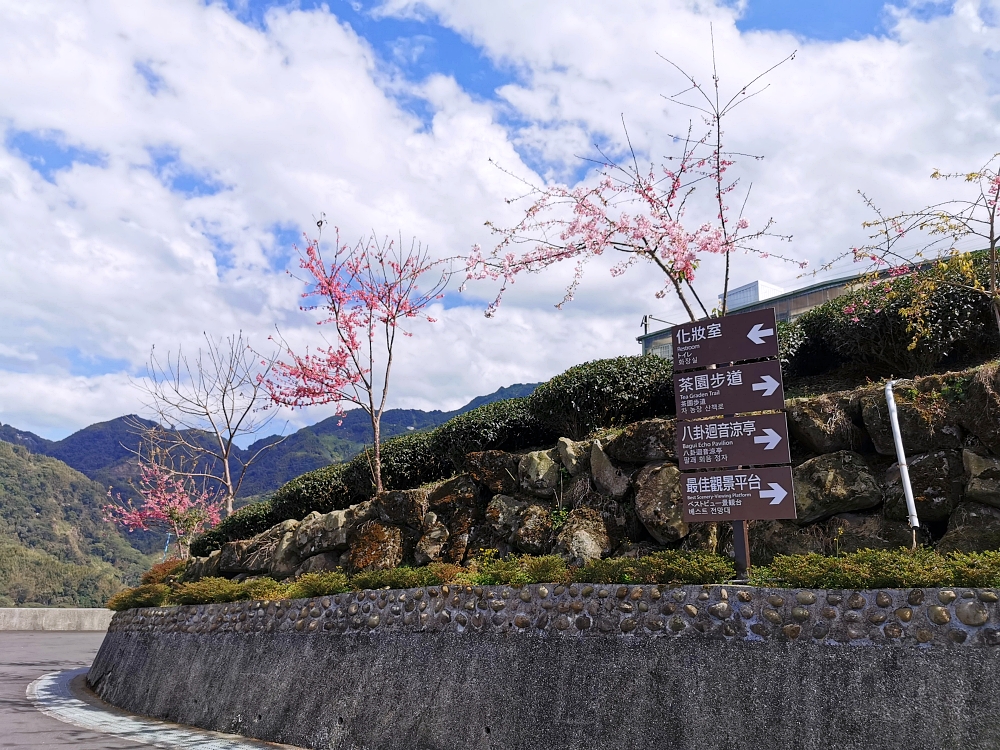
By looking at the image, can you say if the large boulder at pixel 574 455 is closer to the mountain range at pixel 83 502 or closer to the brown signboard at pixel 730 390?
the brown signboard at pixel 730 390

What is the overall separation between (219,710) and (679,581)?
20.0ft

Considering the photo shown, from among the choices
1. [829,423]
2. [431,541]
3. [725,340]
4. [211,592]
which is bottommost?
[211,592]

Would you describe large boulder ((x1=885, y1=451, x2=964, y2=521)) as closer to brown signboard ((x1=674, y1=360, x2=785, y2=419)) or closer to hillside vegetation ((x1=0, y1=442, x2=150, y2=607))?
brown signboard ((x1=674, y1=360, x2=785, y2=419))

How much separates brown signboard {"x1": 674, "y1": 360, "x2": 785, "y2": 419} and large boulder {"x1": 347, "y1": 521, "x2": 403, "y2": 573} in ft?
17.4

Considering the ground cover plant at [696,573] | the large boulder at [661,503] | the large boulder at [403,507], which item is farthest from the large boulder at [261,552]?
the large boulder at [661,503]

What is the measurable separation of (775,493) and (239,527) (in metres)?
11.5

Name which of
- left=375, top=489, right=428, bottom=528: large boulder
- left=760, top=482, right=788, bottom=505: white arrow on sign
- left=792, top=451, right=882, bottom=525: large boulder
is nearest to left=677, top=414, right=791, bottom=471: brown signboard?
left=760, top=482, right=788, bottom=505: white arrow on sign

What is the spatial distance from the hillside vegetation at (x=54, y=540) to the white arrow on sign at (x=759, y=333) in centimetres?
5248

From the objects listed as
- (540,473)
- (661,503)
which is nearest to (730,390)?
(661,503)

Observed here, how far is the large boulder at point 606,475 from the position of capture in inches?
370

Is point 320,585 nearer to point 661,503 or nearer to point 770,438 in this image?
point 661,503

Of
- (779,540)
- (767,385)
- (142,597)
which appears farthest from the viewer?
(142,597)

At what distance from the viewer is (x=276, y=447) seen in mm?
90438

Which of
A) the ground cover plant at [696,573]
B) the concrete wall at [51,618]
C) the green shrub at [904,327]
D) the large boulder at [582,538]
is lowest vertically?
the concrete wall at [51,618]
